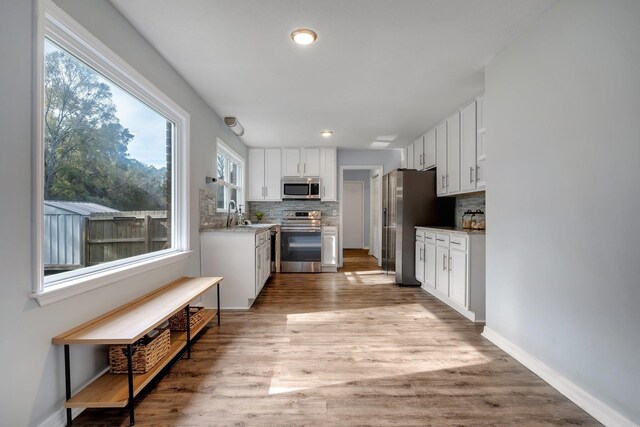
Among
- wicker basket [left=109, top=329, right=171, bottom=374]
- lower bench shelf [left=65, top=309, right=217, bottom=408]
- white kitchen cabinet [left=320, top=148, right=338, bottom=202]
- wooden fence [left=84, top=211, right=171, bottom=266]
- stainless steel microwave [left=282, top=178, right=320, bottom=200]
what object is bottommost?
lower bench shelf [left=65, top=309, right=217, bottom=408]

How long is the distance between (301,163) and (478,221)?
3.30 meters

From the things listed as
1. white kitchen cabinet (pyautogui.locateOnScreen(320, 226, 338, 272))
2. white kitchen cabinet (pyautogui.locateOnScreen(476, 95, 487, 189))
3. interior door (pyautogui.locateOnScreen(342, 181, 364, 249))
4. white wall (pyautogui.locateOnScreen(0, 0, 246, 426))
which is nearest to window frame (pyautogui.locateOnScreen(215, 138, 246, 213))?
white kitchen cabinet (pyautogui.locateOnScreen(320, 226, 338, 272))

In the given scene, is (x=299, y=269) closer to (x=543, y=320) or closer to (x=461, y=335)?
(x=461, y=335)

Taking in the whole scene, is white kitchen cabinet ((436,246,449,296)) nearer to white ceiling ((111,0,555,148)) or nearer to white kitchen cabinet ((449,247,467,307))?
white kitchen cabinet ((449,247,467,307))

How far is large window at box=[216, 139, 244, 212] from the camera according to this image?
4211 millimetres

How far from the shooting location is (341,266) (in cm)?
599

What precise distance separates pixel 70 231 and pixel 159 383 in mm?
1072

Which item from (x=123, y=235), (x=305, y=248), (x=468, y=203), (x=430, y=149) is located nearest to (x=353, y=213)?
(x=305, y=248)

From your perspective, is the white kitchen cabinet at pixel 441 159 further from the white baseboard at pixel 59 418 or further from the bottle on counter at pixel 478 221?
the white baseboard at pixel 59 418

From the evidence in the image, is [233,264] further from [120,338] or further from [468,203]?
[468,203]

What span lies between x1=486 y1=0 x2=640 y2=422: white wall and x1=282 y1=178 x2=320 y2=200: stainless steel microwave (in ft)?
11.7

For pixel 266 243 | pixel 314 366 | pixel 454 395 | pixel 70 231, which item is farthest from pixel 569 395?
pixel 266 243

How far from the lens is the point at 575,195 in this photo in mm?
1721

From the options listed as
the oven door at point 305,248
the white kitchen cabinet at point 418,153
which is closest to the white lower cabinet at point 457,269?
the white kitchen cabinet at point 418,153
